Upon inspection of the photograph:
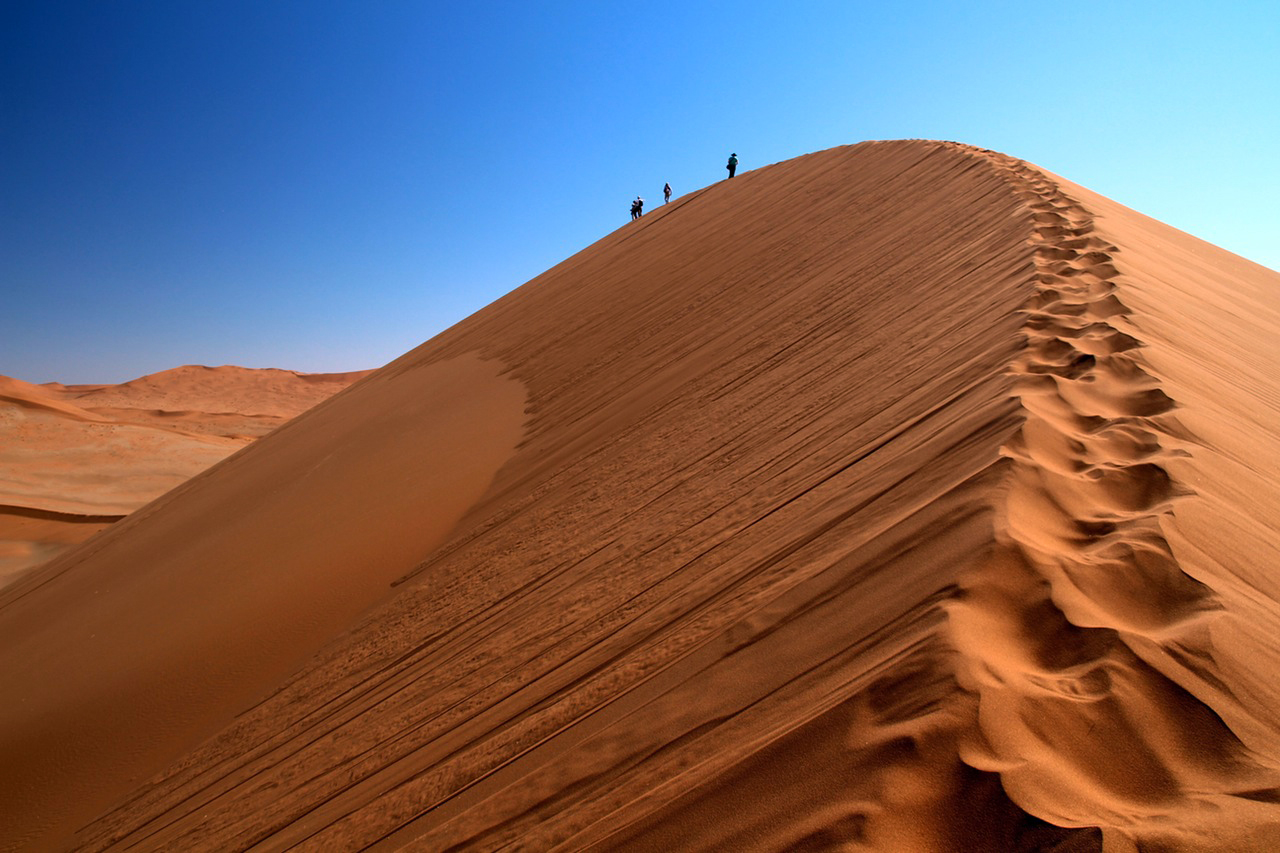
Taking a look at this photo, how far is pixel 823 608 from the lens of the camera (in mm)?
2100

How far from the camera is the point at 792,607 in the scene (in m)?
2.19

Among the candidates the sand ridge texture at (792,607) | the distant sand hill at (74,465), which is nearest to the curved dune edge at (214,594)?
the sand ridge texture at (792,607)

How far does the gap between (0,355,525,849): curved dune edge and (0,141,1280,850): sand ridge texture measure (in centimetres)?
4

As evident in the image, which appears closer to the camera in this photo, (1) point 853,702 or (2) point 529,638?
(1) point 853,702

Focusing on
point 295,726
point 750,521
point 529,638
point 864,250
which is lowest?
point 295,726

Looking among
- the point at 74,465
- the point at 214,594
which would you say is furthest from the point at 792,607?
the point at 74,465

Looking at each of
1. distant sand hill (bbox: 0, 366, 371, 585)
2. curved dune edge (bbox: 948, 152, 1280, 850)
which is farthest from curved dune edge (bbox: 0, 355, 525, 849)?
distant sand hill (bbox: 0, 366, 371, 585)

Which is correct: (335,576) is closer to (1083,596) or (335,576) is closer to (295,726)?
(295,726)

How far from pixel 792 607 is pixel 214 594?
5.21 m

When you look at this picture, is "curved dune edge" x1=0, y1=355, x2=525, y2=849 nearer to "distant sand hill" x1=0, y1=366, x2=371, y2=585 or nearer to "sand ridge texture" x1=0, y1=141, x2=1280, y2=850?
"sand ridge texture" x1=0, y1=141, x2=1280, y2=850

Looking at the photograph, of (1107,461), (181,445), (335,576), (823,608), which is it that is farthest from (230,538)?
(181,445)

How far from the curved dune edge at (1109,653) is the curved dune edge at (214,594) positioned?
3792mm

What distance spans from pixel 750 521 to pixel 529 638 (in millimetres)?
1021

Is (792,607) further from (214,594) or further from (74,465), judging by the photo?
(74,465)
